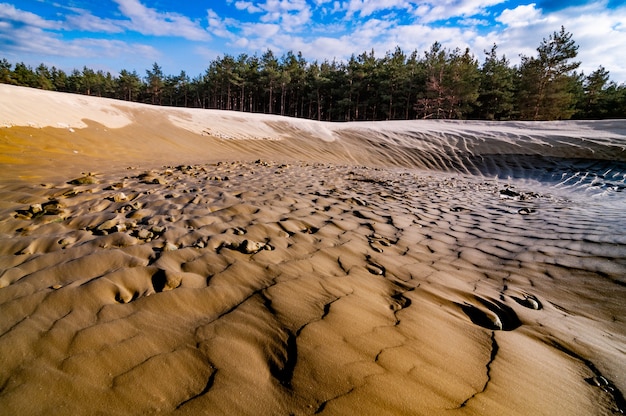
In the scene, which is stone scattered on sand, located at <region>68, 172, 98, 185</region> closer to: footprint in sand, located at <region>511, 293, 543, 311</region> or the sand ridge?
the sand ridge

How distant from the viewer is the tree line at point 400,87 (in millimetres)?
25188

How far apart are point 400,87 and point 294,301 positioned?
34788 mm

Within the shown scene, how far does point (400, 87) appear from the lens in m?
32.1

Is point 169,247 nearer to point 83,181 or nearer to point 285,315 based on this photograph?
point 285,315

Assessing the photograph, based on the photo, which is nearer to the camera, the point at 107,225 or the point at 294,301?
the point at 294,301

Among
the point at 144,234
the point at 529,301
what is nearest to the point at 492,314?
the point at 529,301

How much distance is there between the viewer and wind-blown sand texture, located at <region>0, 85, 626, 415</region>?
1.15 m

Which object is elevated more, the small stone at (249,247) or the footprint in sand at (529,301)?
the small stone at (249,247)

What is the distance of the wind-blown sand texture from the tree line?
2625 centimetres

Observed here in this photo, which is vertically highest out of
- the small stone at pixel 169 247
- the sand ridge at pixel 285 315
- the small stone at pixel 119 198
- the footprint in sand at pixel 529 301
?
the small stone at pixel 119 198

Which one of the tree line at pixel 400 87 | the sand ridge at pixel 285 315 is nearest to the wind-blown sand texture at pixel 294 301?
the sand ridge at pixel 285 315

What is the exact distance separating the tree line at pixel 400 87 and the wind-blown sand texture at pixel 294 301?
26.3 m

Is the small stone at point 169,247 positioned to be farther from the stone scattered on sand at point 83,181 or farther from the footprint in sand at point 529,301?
the stone scattered on sand at point 83,181

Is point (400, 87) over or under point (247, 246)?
over
